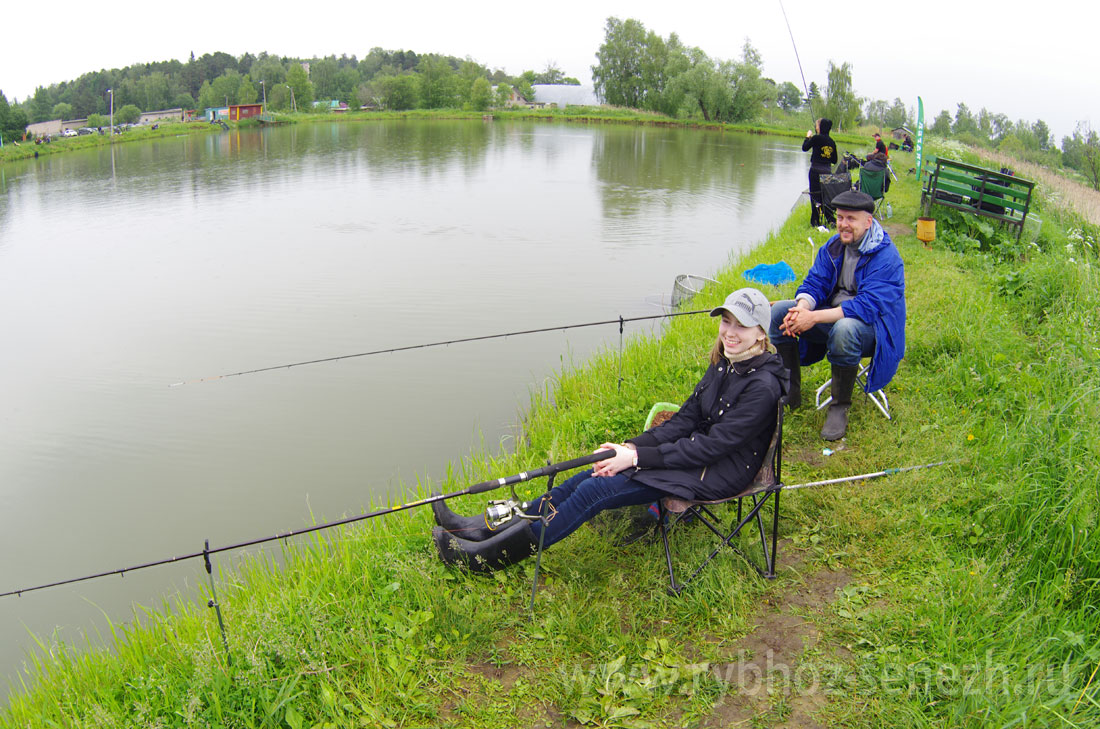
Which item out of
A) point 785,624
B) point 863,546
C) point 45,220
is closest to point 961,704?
point 785,624

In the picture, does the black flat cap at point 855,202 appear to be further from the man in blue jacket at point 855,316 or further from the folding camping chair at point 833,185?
the folding camping chair at point 833,185

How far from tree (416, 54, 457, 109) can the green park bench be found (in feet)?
259

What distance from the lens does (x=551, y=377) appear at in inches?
295

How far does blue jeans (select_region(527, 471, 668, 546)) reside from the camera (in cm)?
323

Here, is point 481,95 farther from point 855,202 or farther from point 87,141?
point 855,202

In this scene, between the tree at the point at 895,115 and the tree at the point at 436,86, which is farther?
the tree at the point at 436,86

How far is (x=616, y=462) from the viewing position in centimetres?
Result: 314

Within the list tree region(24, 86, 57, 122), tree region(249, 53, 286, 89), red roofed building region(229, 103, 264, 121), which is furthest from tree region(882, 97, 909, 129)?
Answer: tree region(24, 86, 57, 122)

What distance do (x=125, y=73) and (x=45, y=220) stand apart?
142 metres

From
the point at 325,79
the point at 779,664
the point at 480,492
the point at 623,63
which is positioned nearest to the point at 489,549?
the point at 480,492

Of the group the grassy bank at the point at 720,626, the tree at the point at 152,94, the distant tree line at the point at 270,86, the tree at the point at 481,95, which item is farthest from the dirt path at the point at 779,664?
the tree at the point at 152,94

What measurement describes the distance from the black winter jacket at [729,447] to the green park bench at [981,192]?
7.26m

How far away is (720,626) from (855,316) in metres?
2.20

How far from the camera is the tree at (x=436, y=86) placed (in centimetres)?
8381
